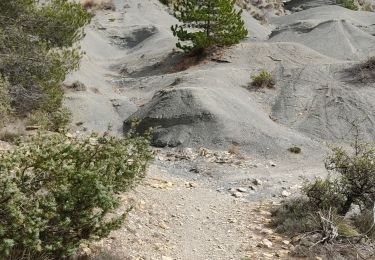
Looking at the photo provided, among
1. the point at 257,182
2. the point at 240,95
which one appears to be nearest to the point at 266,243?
the point at 257,182

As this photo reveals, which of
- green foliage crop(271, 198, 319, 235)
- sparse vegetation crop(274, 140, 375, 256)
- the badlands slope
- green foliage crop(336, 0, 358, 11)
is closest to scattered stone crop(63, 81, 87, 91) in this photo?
the badlands slope

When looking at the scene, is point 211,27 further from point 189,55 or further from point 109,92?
point 109,92

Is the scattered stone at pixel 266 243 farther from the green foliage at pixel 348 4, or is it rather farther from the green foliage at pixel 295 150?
the green foliage at pixel 348 4

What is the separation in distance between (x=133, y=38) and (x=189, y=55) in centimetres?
1075

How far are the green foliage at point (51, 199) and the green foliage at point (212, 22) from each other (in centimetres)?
1930

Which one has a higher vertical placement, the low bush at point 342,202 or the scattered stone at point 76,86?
the low bush at point 342,202

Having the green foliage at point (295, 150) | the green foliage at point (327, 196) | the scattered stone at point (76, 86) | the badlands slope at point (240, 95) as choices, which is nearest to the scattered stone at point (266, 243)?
the green foliage at point (327, 196)

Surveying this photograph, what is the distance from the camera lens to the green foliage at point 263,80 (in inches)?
842

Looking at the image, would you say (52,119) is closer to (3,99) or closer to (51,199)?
(3,99)

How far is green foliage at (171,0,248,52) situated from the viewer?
24.2 metres

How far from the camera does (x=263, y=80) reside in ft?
70.3

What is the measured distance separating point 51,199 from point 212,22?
21037 mm

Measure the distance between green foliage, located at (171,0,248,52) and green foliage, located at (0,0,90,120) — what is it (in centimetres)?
967

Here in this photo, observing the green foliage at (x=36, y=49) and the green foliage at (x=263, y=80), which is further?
the green foliage at (x=263, y=80)
